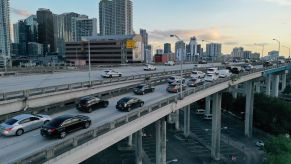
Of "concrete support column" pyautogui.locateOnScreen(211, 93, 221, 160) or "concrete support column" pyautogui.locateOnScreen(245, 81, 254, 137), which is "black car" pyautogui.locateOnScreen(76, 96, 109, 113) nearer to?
"concrete support column" pyautogui.locateOnScreen(211, 93, 221, 160)

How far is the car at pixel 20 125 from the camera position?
20.6 m

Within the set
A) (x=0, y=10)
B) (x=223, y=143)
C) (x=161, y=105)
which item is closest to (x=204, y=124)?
(x=223, y=143)

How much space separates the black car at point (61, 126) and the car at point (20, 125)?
2.43m

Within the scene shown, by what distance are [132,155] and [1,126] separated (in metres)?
33.1

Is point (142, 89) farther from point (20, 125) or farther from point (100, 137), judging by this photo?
point (20, 125)

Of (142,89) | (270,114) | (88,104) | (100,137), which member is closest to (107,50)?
(270,114)

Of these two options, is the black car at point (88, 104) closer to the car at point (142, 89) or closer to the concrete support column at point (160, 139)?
the concrete support column at point (160, 139)

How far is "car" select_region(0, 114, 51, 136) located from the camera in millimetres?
20606

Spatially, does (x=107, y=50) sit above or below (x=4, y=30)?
below

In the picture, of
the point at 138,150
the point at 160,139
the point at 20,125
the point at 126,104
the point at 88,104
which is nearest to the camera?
the point at 20,125

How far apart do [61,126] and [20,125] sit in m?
3.88

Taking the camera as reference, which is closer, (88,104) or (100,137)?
(100,137)

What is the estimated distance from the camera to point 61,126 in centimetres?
1981

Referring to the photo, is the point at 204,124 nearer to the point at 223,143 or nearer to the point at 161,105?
the point at 223,143
